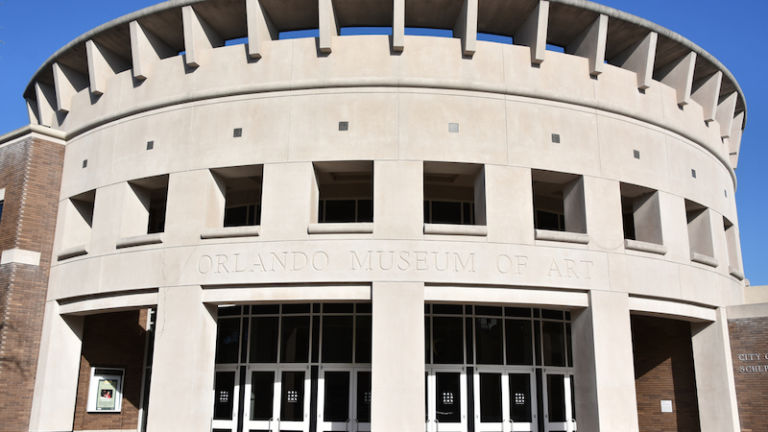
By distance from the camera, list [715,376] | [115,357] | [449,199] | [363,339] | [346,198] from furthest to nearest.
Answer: [115,357], [449,199], [346,198], [715,376], [363,339]

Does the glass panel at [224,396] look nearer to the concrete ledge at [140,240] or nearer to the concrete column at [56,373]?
the concrete column at [56,373]

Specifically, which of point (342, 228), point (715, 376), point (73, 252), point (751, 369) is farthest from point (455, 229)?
point (73, 252)

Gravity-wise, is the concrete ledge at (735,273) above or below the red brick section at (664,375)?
above

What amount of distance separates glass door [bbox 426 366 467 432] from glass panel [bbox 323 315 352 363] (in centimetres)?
253

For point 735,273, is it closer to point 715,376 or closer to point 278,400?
point 715,376

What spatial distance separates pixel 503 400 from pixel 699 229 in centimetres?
874

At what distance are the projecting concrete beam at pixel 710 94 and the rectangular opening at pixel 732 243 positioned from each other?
4161 millimetres

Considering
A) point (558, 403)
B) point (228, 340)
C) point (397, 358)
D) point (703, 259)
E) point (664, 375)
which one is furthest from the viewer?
point (664, 375)

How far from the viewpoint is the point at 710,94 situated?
21.8 metres

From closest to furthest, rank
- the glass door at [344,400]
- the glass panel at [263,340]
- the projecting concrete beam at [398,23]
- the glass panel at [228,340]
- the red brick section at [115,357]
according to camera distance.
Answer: the projecting concrete beam at [398,23]
the glass door at [344,400]
the glass panel at [263,340]
the glass panel at [228,340]
the red brick section at [115,357]

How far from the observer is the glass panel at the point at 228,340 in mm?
20156

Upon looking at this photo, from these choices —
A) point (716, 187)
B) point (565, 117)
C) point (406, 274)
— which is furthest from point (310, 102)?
point (716, 187)

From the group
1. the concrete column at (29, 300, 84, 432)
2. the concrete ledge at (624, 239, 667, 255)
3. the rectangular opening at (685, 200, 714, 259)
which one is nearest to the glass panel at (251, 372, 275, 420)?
the concrete column at (29, 300, 84, 432)

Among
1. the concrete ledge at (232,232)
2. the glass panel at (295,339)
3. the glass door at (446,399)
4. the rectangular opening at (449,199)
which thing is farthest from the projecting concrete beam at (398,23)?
the glass door at (446,399)
